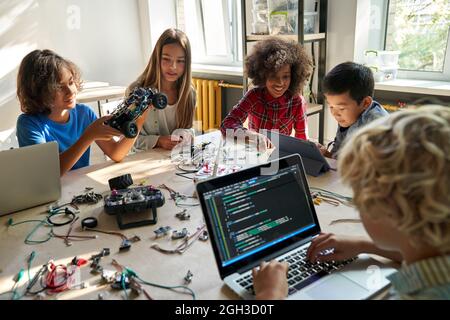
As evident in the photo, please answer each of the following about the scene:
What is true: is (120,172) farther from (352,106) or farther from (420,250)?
(420,250)

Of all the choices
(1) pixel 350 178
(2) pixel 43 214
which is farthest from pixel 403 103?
(2) pixel 43 214

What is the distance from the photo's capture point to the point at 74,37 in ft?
11.0

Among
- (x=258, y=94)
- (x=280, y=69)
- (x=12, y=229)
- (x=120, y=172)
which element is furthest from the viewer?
(x=258, y=94)

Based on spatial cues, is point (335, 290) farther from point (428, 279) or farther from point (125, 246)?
point (125, 246)

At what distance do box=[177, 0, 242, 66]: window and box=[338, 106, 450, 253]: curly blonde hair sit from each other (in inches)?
123

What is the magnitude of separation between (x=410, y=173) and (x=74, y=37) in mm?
3363

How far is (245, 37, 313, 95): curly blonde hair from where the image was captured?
200 centimetres

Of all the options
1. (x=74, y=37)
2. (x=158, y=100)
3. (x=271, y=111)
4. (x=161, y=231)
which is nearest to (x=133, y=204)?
(x=161, y=231)

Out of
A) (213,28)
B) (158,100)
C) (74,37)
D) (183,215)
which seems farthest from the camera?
(213,28)

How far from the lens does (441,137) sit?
2.04 feet

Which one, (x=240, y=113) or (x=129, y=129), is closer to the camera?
(x=129, y=129)

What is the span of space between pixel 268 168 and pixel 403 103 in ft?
6.39

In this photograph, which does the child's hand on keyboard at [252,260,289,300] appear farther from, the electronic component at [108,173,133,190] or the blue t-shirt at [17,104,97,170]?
the blue t-shirt at [17,104,97,170]

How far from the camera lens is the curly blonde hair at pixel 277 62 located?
200cm
